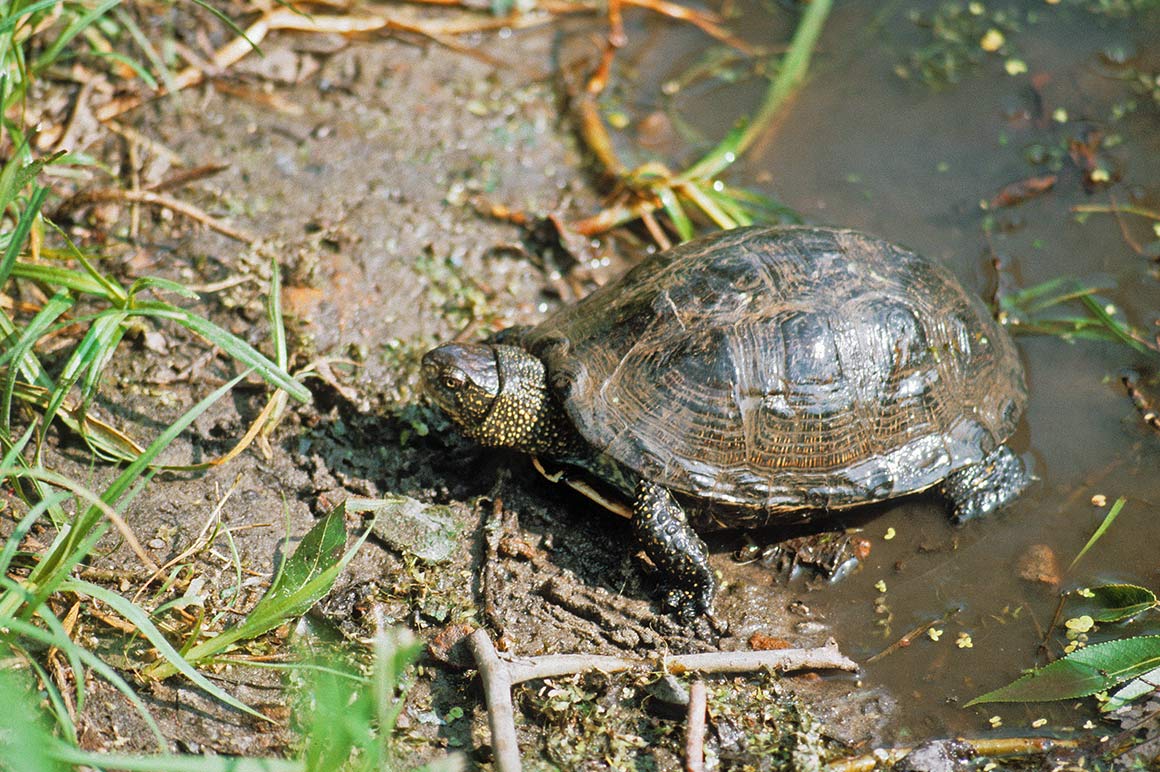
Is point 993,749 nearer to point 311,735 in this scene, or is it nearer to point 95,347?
point 311,735

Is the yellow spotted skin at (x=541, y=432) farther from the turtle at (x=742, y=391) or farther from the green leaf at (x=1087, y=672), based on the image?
the green leaf at (x=1087, y=672)

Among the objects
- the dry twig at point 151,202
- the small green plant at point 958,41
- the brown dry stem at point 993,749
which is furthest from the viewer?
the small green plant at point 958,41

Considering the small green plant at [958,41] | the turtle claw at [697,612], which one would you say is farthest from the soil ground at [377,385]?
the small green plant at [958,41]

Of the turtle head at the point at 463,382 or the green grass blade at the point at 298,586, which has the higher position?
the turtle head at the point at 463,382

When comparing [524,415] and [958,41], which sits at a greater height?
[958,41]

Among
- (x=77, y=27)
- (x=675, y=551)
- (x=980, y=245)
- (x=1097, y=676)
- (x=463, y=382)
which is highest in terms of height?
(x=77, y=27)

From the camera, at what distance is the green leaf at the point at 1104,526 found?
10.9 feet

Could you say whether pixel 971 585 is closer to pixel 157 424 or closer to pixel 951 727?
pixel 951 727

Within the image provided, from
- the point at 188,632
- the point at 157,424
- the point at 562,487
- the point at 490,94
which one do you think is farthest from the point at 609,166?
the point at 188,632

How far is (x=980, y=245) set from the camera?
448 centimetres

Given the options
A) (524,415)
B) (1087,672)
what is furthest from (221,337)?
(1087,672)

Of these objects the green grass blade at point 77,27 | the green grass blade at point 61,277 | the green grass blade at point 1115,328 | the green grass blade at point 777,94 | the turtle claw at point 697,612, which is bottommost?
the turtle claw at point 697,612

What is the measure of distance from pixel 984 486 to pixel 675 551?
131cm

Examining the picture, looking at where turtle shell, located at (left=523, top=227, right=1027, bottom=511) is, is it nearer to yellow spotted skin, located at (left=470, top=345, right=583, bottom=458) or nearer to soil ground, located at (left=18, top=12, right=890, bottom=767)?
yellow spotted skin, located at (left=470, top=345, right=583, bottom=458)
